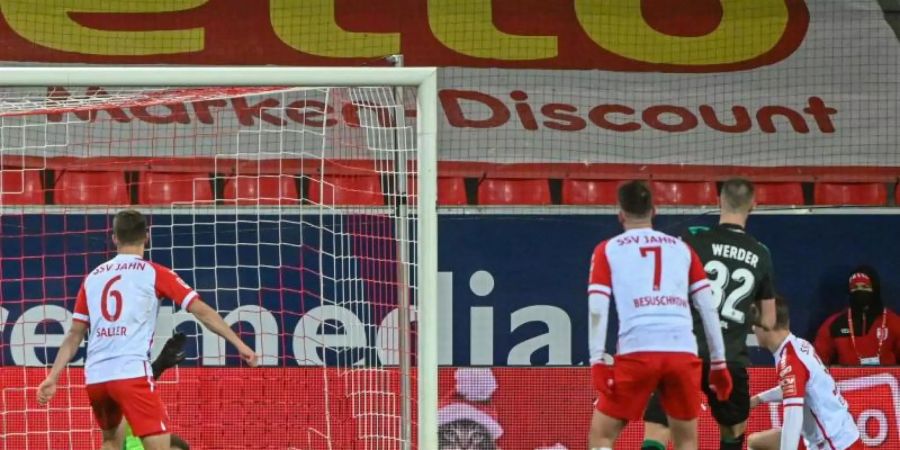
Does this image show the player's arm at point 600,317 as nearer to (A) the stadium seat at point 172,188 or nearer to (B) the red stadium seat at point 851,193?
(A) the stadium seat at point 172,188

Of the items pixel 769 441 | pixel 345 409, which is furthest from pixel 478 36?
pixel 769 441

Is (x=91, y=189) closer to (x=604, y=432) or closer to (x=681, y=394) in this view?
(x=604, y=432)

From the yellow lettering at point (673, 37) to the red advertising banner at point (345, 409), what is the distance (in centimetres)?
416

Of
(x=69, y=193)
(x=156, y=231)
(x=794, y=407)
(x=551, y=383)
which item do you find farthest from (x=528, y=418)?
(x=69, y=193)

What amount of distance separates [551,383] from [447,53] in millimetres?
4207

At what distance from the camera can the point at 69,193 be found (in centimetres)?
1104

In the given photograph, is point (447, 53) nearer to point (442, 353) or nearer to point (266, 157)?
point (266, 157)

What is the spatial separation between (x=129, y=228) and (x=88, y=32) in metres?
6.02

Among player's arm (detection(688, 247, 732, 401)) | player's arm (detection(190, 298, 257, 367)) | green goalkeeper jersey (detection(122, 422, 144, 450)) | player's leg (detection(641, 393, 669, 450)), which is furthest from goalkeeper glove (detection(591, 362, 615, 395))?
green goalkeeper jersey (detection(122, 422, 144, 450))

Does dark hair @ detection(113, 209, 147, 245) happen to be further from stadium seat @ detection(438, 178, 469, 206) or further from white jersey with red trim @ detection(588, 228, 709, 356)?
stadium seat @ detection(438, 178, 469, 206)

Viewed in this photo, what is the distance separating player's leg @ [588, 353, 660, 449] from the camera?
6621mm

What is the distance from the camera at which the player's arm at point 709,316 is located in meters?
6.78

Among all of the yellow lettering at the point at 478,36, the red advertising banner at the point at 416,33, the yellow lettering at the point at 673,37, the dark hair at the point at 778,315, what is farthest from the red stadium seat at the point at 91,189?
the dark hair at the point at 778,315

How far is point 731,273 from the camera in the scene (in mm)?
7227
